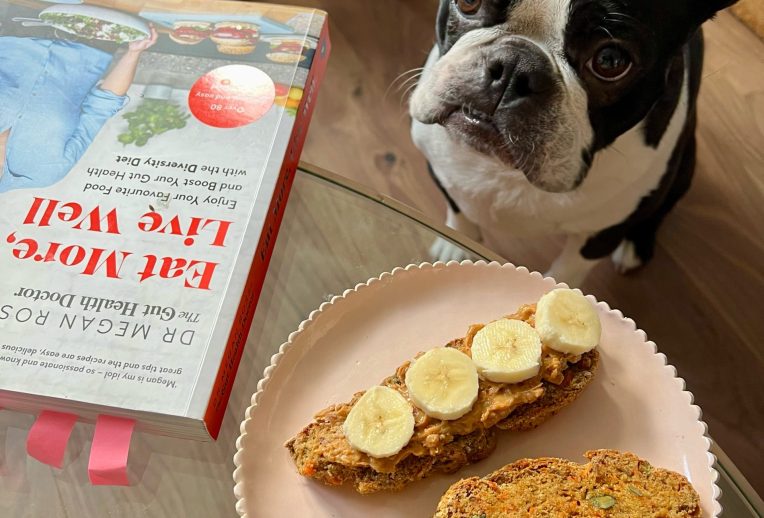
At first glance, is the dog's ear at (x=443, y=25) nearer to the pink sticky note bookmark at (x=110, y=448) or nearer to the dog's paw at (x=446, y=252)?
the dog's paw at (x=446, y=252)

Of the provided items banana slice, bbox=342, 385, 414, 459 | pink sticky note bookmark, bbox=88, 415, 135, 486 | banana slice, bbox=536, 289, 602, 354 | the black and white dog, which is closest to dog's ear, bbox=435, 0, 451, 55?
the black and white dog

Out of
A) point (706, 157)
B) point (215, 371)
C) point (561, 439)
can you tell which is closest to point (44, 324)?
point (215, 371)

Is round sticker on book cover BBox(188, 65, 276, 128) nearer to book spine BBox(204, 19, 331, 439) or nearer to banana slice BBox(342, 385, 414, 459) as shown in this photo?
book spine BBox(204, 19, 331, 439)

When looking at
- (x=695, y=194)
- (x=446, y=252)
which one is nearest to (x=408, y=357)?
(x=446, y=252)

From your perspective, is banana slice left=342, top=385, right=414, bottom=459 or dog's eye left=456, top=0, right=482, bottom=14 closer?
banana slice left=342, top=385, right=414, bottom=459

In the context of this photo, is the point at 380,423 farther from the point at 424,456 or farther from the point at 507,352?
the point at 507,352

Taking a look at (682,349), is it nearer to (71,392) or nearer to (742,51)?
(742,51)
